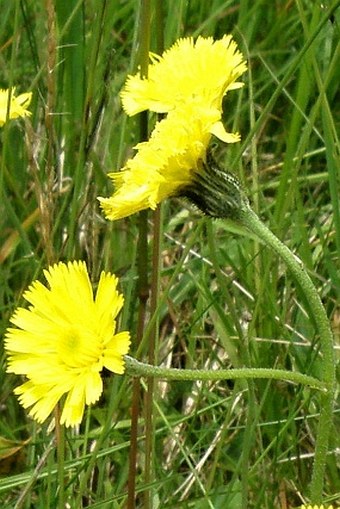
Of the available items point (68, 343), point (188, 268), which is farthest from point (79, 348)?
point (188, 268)

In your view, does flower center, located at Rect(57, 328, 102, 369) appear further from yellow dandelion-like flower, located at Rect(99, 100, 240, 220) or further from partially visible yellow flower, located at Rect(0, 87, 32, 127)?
partially visible yellow flower, located at Rect(0, 87, 32, 127)

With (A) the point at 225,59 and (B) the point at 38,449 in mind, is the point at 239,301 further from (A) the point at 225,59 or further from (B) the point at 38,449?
(A) the point at 225,59

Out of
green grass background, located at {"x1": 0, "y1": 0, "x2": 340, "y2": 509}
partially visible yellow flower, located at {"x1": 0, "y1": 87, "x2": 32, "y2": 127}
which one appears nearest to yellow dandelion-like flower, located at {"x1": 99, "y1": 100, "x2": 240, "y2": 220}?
green grass background, located at {"x1": 0, "y1": 0, "x2": 340, "y2": 509}

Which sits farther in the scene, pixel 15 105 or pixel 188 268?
pixel 188 268

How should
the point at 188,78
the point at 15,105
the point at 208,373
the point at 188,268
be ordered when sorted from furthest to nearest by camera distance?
the point at 188,268
the point at 15,105
the point at 188,78
the point at 208,373

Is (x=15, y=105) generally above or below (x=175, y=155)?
above

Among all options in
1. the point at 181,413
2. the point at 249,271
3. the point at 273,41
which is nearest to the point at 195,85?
the point at 249,271

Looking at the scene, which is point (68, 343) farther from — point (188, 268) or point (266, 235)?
point (188, 268)
